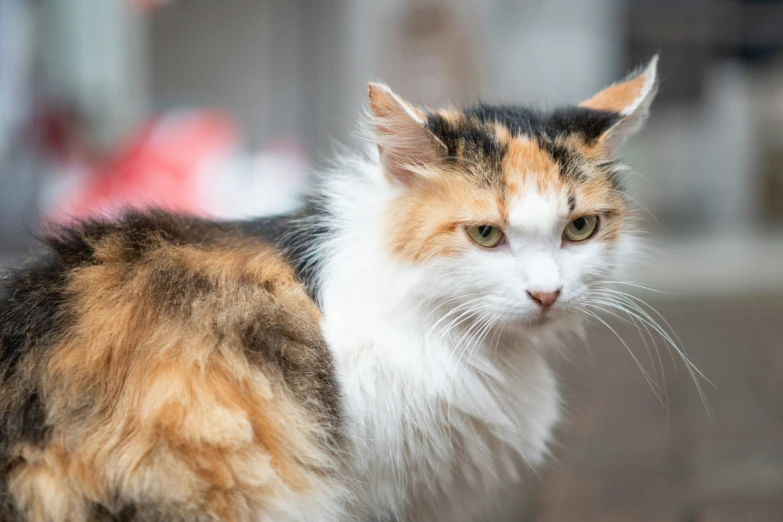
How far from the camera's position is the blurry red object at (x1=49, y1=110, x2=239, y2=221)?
2.48 meters

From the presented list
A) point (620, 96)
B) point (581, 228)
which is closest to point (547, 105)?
point (620, 96)

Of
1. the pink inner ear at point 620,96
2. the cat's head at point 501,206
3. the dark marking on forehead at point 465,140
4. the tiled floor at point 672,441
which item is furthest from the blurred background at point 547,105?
the dark marking on forehead at point 465,140

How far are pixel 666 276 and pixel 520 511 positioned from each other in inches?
102

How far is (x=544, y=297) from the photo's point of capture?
906 millimetres

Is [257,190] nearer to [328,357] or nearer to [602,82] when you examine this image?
[328,357]

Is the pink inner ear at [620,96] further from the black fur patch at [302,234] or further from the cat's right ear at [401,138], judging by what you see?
the black fur patch at [302,234]

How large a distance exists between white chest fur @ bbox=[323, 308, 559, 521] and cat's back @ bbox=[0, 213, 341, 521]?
1.8 inches

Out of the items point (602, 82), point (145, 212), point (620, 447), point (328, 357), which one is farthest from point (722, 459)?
point (602, 82)

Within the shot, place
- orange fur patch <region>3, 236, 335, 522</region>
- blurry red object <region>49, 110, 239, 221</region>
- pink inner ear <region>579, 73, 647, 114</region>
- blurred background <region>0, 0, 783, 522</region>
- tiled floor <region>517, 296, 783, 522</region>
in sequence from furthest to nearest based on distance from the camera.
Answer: blurry red object <region>49, 110, 239, 221</region>
blurred background <region>0, 0, 783, 522</region>
tiled floor <region>517, 296, 783, 522</region>
pink inner ear <region>579, 73, 647, 114</region>
orange fur patch <region>3, 236, 335, 522</region>

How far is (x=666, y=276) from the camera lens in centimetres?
370

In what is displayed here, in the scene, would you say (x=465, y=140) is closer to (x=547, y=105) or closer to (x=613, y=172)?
(x=613, y=172)

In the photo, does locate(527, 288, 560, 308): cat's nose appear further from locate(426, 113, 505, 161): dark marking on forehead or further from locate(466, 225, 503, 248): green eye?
locate(426, 113, 505, 161): dark marking on forehead

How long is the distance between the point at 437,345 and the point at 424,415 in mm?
99

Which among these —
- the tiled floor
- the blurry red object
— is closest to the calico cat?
the tiled floor
